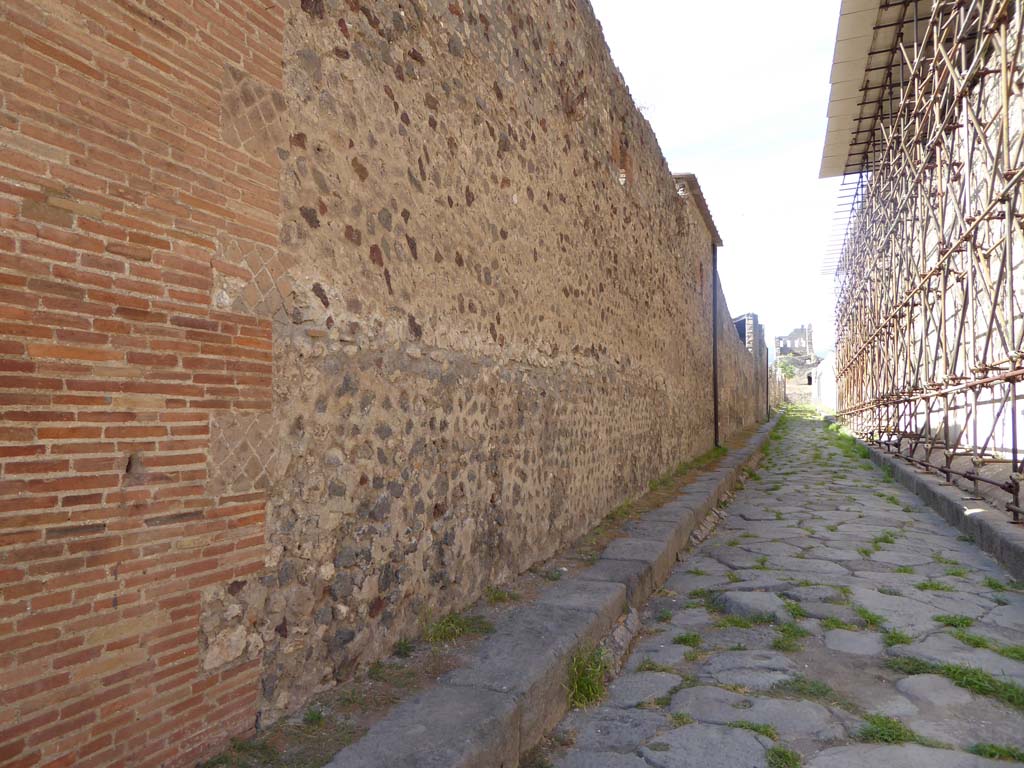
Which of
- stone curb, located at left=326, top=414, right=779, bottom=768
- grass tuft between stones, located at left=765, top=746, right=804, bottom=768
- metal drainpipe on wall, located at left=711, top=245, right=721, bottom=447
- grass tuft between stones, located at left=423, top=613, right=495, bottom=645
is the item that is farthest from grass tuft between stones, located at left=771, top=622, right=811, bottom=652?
metal drainpipe on wall, located at left=711, top=245, right=721, bottom=447

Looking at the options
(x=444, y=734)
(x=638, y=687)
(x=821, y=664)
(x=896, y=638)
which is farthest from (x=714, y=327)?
(x=444, y=734)

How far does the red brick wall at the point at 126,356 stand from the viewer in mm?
1458

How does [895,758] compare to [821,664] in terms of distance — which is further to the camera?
[821,664]

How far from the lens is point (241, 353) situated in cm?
198

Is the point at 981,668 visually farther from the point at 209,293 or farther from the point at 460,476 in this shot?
the point at 209,293

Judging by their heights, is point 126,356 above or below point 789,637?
above

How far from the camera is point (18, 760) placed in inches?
56.5

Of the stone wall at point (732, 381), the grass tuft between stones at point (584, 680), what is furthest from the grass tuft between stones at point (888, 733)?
the stone wall at point (732, 381)

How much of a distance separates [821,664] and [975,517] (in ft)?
10.0

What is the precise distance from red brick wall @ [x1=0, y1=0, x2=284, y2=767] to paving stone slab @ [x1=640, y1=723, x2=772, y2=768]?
1289 mm

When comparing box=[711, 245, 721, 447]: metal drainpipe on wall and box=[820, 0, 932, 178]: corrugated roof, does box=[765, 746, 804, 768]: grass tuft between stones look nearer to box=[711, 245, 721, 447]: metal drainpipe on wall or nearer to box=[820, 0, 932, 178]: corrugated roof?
box=[820, 0, 932, 178]: corrugated roof

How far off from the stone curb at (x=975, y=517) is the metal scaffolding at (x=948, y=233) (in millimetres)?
189

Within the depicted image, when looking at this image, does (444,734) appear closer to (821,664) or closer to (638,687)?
(638,687)

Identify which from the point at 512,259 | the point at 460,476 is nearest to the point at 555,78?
the point at 512,259
